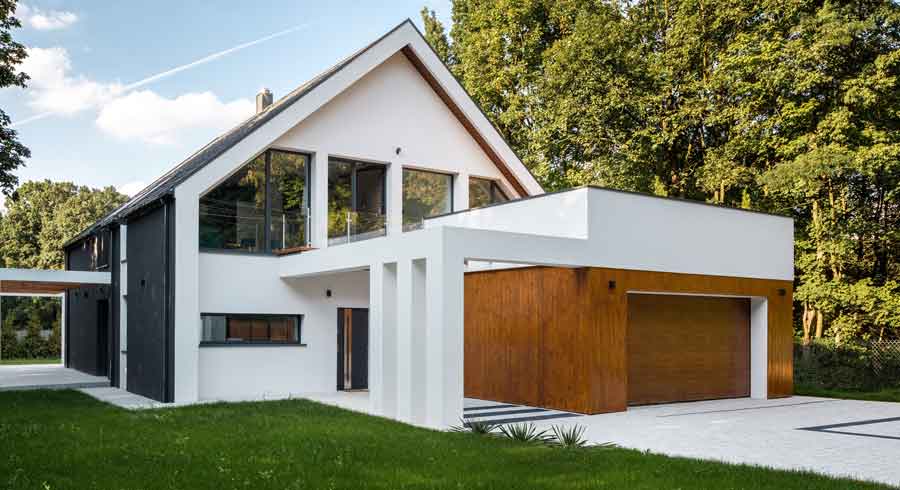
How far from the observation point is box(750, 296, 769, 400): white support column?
53.3ft

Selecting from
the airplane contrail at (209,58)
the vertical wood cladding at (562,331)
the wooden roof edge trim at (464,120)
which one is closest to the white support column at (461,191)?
the wooden roof edge trim at (464,120)

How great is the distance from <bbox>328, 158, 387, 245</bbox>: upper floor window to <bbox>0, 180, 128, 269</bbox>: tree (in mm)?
33196

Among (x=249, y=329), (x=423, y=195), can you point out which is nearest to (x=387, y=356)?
(x=249, y=329)

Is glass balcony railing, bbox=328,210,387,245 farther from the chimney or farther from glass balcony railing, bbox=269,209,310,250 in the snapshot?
the chimney

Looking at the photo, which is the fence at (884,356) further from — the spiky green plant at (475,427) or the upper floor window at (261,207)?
the upper floor window at (261,207)

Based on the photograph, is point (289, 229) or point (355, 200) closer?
point (289, 229)

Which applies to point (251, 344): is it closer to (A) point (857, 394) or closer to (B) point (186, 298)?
(B) point (186, 298)

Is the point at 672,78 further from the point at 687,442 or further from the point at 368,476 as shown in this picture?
the point at 368,476

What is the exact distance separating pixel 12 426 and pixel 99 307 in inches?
430

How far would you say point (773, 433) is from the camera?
11102mm

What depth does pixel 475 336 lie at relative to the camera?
1588cm

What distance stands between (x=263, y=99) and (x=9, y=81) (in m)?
7.82

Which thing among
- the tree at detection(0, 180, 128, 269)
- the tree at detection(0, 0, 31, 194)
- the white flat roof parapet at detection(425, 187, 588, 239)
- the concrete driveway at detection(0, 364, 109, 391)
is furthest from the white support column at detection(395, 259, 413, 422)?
the tree at detection(0, 180, 128, 269)

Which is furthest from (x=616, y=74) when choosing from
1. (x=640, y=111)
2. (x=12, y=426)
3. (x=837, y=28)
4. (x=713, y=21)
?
(x=12, y=426)
